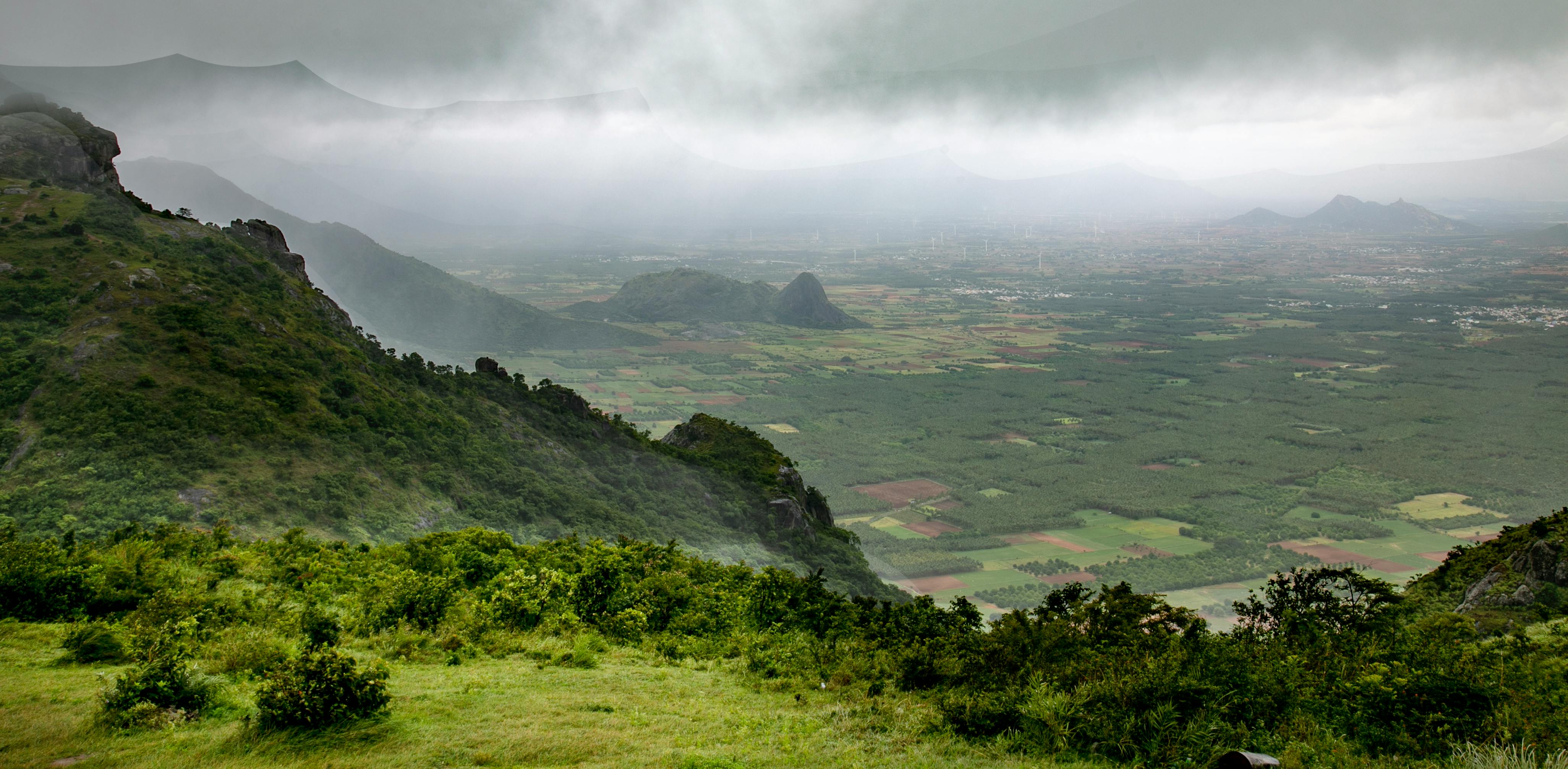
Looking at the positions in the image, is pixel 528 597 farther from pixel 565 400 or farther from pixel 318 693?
pixel 565 400

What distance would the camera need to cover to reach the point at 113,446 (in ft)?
95.7

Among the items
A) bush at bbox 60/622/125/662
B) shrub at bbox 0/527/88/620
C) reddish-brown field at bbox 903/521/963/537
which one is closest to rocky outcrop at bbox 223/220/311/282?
shrub at bbox 0/527/88/620

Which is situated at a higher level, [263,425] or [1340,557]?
[263,425]

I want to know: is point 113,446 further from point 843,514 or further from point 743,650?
point 843,514

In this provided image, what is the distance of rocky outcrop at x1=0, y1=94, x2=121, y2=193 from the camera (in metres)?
46.0

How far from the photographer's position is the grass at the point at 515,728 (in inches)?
401

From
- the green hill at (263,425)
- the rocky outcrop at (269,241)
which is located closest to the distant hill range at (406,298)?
the rocky outcrop at (269,241)

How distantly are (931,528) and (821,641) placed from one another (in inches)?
2175

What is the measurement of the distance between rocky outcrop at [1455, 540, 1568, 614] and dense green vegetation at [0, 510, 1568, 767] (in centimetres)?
31

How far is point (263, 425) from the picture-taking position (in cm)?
3350

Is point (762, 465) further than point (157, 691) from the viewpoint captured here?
Yes

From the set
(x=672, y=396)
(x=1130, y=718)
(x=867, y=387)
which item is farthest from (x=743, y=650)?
(x=867, y=387)

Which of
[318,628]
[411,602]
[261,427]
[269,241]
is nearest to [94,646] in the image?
[318,628]

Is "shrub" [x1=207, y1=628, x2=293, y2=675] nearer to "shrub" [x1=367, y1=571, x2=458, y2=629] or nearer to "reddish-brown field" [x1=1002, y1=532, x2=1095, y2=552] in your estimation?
"shrub" [x1=367, y1=571, x2=458, y2=629]
